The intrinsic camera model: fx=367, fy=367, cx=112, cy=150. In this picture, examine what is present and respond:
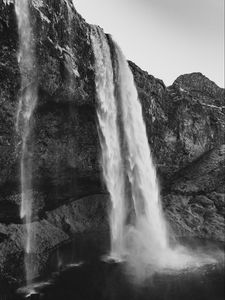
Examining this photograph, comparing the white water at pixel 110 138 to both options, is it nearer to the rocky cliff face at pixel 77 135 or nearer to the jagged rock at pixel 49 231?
the rocky cliff face at pixel 77 135

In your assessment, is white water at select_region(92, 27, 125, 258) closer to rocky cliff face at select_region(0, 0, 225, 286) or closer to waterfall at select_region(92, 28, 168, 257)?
waterfall at select_region(92, 28, 168, 257)

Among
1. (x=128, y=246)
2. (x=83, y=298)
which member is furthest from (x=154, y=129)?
(x=83, y=298)

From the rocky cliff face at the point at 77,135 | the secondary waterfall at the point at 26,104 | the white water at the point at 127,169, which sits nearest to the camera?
the secondary waterfall at the point at 26,104

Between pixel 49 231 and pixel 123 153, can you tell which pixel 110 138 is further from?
pixel 49 231

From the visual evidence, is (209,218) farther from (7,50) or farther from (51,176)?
(7,50)

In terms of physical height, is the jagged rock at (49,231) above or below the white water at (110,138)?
A: below

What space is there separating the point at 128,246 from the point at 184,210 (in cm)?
791

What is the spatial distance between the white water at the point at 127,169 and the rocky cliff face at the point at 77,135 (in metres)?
Answer: 1.05

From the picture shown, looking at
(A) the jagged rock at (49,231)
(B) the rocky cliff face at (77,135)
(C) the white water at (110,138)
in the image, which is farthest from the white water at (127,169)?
(A) the jagged rock at (49,231)

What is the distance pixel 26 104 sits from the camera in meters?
22.7

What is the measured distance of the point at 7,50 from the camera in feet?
67.0

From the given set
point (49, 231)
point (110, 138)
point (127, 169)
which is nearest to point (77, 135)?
point (110, 138)

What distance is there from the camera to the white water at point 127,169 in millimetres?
27109

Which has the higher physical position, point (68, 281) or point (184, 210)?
point (184, 210)
